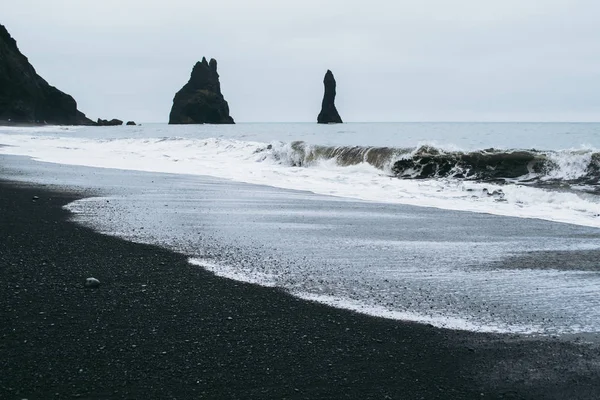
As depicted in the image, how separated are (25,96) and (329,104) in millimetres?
57944

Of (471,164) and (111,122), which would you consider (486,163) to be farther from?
(111,122)

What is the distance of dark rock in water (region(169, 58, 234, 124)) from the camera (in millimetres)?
129875

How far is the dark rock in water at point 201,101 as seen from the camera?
426ft

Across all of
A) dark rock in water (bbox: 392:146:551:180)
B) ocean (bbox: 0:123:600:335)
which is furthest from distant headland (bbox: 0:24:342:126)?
ocean (bbox: 0:123:600:335)

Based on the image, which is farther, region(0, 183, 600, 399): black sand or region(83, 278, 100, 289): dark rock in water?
region(83, 278, 100, 289): dark rock in water

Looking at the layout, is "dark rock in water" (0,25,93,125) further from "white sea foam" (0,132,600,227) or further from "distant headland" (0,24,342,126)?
"white sea foam" (0,132,600,227)

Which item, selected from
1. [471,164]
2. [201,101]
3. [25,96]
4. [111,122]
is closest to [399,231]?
[471,164]

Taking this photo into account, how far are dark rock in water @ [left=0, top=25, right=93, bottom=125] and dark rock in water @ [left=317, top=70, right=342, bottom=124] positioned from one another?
2084 inches

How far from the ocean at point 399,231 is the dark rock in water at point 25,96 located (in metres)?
92.8

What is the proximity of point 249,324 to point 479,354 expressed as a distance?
4.61ft

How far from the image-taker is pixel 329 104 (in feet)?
388

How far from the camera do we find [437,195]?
12.0m

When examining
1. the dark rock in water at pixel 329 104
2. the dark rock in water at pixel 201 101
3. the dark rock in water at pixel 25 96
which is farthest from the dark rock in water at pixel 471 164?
the dark rock in water at pixel 201 101

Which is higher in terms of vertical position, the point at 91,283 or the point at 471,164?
the point at 471,164
